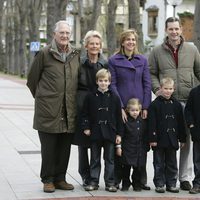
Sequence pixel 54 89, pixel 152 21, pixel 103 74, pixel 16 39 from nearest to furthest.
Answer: pixel 103 74, pixel 54 89, pixel 16 39, pixel 152 21

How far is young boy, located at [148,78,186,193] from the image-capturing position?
25.1ft

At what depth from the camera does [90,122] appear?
7.61 m

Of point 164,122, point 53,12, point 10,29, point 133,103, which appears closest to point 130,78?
point 133,103

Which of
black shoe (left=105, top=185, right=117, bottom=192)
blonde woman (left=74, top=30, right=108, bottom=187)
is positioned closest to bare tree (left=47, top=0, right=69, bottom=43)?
blonde woman (left=74, top=30, right=108, bottom=187)

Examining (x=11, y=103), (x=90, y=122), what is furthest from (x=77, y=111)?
(x=11, y=103)

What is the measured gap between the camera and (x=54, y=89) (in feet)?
24.7

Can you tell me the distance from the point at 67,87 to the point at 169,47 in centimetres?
148

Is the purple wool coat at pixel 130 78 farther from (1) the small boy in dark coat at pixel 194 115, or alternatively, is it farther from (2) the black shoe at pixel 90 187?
(2) the black shoe at pixel 90 187

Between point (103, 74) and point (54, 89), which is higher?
point (103, 74)

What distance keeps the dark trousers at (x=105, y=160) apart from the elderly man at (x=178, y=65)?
0.97 metres

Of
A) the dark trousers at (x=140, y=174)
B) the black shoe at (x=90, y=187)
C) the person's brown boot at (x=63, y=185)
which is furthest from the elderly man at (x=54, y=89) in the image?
the dark trousers at (x=140, y=174)

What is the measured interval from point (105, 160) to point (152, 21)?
2426 inches

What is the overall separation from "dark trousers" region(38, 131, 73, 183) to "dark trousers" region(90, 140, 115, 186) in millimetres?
367

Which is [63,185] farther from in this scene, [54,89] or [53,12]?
[53,12]
